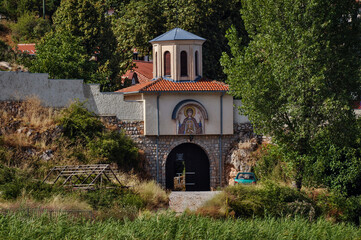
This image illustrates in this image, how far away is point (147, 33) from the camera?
42094 millimetres

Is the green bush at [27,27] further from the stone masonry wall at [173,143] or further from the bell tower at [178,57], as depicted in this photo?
the stone masonry wall at [173,143]

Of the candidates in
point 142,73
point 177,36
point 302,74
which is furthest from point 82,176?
point 142,73

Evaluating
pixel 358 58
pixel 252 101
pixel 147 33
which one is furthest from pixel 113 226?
pixel 147 33

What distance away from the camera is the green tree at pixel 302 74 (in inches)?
1023

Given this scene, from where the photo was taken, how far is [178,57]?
34.8m

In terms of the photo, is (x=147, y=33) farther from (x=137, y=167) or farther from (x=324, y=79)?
(x=324, y=79)

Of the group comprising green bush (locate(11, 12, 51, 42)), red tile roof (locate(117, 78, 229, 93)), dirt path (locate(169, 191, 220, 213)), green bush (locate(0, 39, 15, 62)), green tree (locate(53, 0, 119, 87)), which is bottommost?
dirt path (locate(169, 191, 220, 213))

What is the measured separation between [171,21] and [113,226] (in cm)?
2421

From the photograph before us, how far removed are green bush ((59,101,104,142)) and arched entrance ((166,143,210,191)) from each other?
15.8 ft

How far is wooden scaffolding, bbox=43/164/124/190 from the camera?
2494cm

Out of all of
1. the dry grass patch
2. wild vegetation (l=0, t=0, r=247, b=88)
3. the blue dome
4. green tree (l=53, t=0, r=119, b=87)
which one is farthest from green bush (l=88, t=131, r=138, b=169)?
green tree (l=53, t=0, r=119, b=87)

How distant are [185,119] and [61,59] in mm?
8463

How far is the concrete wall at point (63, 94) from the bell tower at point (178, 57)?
277 cm

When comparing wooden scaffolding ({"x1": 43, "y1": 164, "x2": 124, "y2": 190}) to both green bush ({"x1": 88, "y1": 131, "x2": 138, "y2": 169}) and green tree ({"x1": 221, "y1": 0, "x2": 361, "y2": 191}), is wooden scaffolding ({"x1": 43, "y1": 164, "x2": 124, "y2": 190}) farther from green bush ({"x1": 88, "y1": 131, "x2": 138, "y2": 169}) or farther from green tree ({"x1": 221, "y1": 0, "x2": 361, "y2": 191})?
green tree ({"x1": 221, "y1": 0, "x2": 361, "y2": 191})
